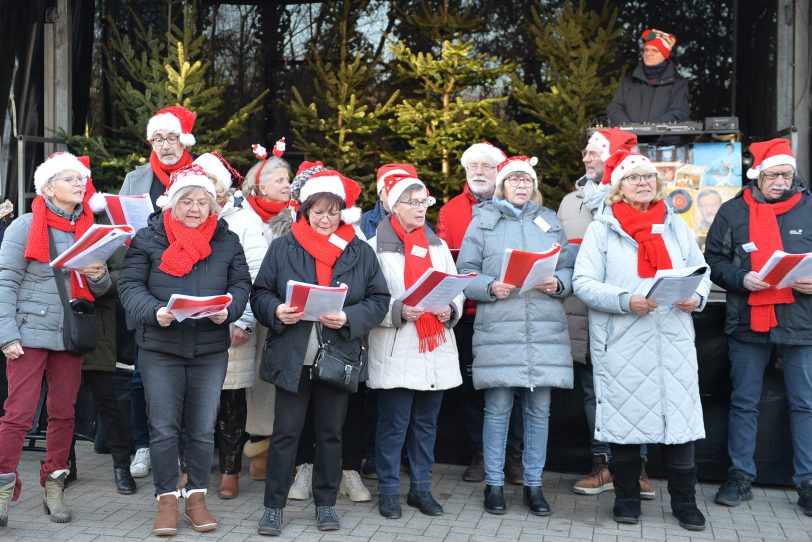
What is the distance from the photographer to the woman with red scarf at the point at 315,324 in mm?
5145

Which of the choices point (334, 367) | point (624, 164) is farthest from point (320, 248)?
point (624, 164)

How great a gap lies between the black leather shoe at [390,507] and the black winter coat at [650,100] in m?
4.54

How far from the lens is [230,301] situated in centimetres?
495

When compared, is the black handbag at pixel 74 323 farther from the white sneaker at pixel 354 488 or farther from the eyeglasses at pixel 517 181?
the eyeglasses at pixel 517 181

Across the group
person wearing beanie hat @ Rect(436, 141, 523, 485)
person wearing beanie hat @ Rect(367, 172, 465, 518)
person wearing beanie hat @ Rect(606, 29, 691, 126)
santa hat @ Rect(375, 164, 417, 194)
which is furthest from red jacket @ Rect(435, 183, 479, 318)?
person wearing beanie hat @ Rect(606, 29, 691, 126)

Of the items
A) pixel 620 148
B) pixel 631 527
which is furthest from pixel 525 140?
pixel 631 527

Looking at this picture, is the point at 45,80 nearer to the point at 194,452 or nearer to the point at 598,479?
the point at 194,452

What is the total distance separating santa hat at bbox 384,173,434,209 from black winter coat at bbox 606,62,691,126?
366 centimetres

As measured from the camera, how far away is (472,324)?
6.33 meters

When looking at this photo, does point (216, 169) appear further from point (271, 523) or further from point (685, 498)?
point (685, 498)

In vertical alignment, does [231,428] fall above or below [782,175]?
below

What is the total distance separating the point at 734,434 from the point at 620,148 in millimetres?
1883

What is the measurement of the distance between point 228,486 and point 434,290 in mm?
1885

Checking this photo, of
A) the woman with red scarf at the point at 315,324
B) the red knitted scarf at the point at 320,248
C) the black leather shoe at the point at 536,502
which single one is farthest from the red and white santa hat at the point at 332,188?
the black leather shoe at the point at 536,502
